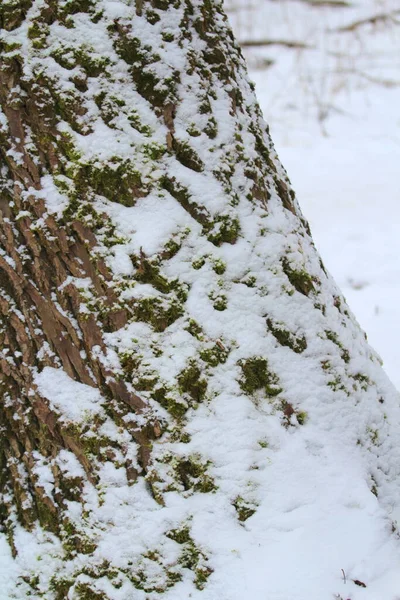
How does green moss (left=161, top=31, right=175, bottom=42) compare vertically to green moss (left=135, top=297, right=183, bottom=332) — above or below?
above

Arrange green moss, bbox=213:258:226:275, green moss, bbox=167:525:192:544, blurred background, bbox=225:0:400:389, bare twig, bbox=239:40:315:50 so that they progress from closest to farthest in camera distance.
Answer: green moss, bbox=167:525:192:544 < green moss, bbox=213:258:226:275 < blurred background, bbox=225:0:400:389 < bare twig, bbox=239:40:315:50

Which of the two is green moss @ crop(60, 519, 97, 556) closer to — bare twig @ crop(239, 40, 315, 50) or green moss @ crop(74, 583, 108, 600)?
green moss @ crop(74, 583, 108, 600)

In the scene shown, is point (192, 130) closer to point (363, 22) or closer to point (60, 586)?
point (60, 586)

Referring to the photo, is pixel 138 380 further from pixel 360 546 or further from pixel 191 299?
pixel 360 546

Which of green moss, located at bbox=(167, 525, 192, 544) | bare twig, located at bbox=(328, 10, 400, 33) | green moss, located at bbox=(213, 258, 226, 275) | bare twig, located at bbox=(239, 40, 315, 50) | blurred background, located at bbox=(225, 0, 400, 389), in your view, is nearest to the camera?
green moss, located at bbox=(167, 525, 192, 544)

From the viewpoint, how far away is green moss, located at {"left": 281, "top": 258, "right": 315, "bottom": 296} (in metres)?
1.33

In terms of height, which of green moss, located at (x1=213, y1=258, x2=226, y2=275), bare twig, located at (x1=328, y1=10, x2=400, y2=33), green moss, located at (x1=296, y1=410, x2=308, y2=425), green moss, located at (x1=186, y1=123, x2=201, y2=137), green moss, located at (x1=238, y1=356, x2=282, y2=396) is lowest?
green moss, located at (x1=296, y1=410, x2=308, y2=425)

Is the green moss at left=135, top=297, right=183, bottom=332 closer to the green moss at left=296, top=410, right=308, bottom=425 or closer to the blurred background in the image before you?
the green moss at left=296, top=410, right=308, bottom=425

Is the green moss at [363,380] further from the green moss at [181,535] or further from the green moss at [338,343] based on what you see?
the green moss at [181,535]

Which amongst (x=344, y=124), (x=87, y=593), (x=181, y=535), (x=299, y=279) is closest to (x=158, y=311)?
(x=299, y=279)

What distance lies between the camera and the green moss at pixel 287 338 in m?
1.28

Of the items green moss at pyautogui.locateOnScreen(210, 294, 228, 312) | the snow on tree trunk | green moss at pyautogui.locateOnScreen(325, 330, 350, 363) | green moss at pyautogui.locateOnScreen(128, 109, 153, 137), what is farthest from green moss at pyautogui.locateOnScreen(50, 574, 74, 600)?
green moss at pyautogui.locateOnScreen(128, 109, 153, 137)

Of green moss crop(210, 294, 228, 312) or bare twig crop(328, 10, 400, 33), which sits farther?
bare twig crop(328, 10, 400, 33)

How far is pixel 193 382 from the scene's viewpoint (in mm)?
1215
